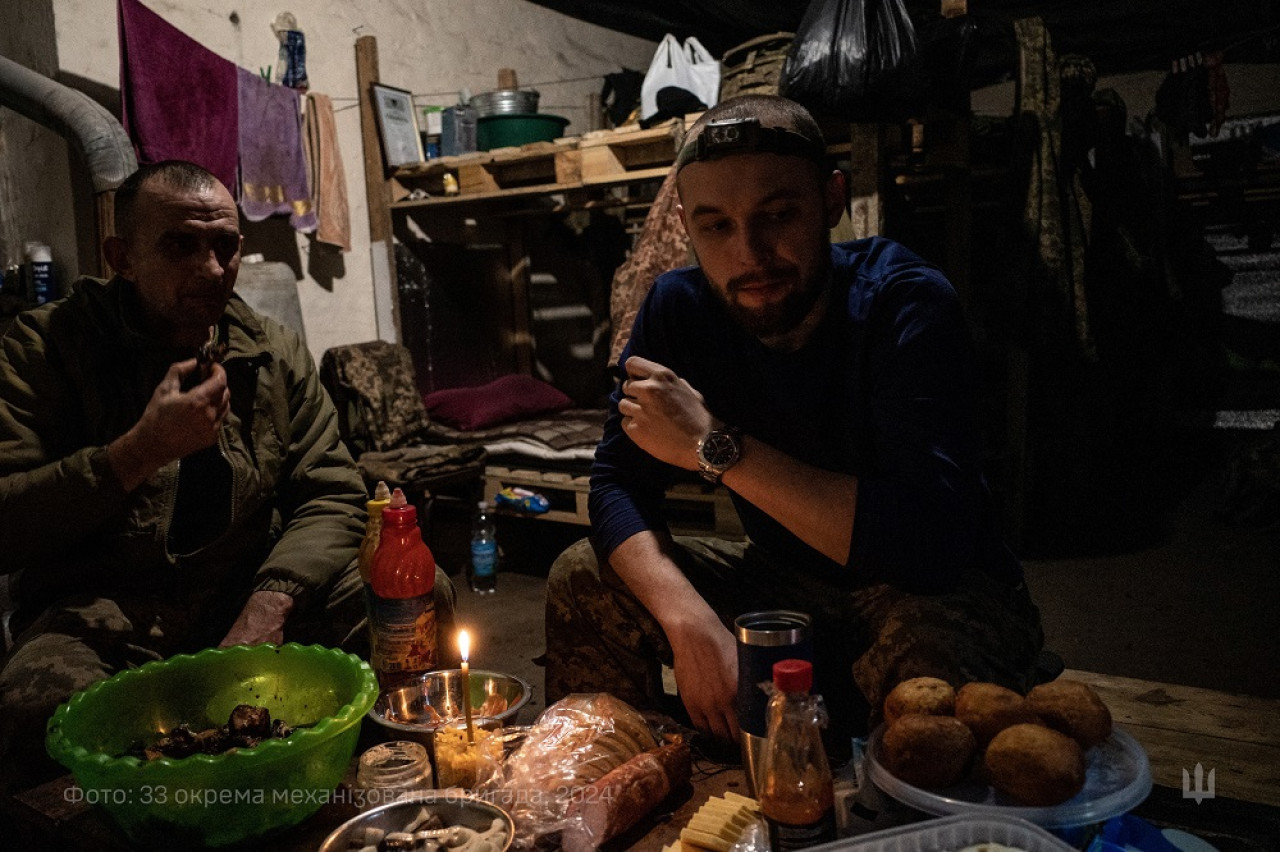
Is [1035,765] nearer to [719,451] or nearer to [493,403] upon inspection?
[719,451]

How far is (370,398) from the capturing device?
5156 mm

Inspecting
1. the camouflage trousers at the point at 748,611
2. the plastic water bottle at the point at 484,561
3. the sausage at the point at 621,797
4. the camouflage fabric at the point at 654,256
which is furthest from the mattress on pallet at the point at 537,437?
the sausage at the point at 621,797

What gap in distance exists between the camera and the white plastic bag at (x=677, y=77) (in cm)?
470

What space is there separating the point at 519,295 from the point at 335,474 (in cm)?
430

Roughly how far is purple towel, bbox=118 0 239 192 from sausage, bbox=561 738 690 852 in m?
3.91

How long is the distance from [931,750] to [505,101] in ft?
17.3

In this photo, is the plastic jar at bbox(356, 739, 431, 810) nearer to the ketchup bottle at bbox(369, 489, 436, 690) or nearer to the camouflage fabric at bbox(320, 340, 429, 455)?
the ketchup bottle at bbox(369, 489, 436, 690)

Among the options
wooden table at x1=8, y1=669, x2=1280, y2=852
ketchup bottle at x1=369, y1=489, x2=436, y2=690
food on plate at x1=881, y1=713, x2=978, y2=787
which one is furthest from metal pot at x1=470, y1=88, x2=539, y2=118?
food on plate at x1=881, y1=713, x2=978, y2=787

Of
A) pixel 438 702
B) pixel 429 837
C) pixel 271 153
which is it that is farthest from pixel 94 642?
pixel 271 153

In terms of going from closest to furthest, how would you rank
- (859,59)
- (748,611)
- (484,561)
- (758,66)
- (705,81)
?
(748,611) < (859,59) < (758,66) < (705,81) < (484,561)

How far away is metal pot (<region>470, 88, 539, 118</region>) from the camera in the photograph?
5578mm

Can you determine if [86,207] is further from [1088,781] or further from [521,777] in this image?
[1088,781]

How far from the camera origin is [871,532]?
1561mm

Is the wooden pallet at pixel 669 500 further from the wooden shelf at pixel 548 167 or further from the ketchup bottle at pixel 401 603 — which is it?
the ketchup bottle at pixel 401 603
